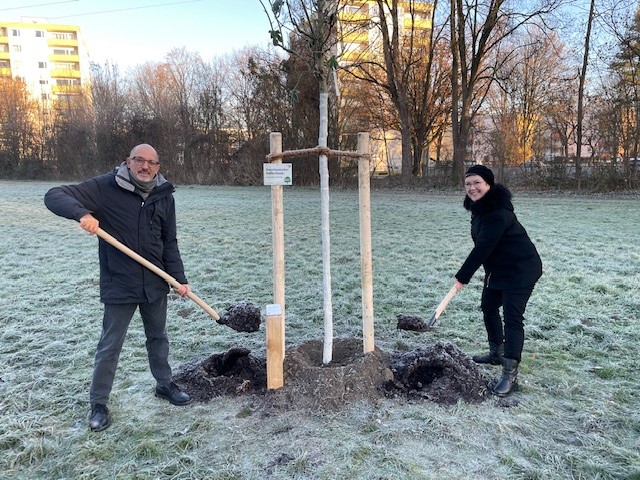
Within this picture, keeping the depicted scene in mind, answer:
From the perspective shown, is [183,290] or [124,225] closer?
[124,225]

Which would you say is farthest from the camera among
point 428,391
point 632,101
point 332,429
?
point 632,101

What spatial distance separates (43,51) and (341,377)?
86.2m

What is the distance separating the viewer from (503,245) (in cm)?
367

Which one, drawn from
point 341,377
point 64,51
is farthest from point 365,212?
point 64,51

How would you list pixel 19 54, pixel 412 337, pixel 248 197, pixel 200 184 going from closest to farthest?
pixel 412 337 < pixel 248 197 < pixel 200 184 < pixel 19 54

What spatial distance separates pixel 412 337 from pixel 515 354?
1311 mm

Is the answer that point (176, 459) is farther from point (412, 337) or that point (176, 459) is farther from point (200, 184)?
point (200, 184)

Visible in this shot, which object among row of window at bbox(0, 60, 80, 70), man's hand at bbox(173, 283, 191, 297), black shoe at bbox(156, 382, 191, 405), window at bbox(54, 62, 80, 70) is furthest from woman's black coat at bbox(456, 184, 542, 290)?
window at bbox(54, 62, 80, 70)

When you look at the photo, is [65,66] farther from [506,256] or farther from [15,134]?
[506,256]

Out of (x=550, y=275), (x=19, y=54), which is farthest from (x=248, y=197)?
(x=19, y=54)

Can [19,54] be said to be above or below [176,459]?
above

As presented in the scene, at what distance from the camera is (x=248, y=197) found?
21.7 metres

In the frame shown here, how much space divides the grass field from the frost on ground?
0.12 m

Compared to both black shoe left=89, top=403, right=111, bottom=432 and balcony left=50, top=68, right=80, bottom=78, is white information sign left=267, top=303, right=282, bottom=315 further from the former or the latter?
balcony left=50, top=68, right=80, bottom=78
